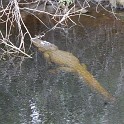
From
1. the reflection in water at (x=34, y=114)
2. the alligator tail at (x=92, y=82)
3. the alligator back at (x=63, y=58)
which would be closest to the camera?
the reflection in water at (x=34, y=114)

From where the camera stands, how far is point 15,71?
662 centimetres

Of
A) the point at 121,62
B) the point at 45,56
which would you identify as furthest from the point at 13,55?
the point at 121,62

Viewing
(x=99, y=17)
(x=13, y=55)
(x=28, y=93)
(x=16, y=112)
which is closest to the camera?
(x=16, y=112)

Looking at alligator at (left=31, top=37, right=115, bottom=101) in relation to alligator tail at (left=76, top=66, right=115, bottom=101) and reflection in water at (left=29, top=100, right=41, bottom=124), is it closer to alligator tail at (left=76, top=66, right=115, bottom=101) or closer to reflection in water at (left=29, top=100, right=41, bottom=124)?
alligator tail at (left=76, top=66, right=115, bottom=101)

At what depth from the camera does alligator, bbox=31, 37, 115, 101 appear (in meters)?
5.87

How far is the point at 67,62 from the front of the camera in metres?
6.82

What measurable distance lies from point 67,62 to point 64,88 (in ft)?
2.97

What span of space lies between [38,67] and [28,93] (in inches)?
39.5

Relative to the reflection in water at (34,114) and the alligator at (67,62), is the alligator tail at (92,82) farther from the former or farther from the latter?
the reflection in water at (34,114)

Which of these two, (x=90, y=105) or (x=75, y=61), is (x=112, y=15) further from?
(x=90, y=105)

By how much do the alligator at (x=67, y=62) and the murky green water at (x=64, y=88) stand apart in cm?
10

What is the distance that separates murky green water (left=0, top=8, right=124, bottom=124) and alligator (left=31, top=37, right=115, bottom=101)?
0.32 ft

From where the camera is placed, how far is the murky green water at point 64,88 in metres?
5.21

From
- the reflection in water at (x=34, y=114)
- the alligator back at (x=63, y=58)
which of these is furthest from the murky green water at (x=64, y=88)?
the alligator back at (x=63, y=58)
